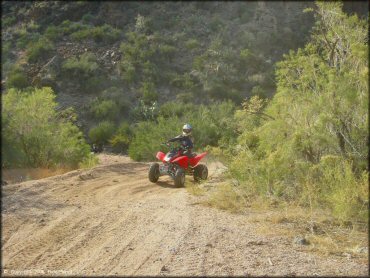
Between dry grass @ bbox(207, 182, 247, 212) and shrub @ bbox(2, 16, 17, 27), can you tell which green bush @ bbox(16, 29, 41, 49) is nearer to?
shrub @ bbox(2, 16, 17, 27)

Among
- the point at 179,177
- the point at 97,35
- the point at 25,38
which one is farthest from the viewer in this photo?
the point at 25,38

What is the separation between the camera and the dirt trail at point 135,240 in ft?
22.5

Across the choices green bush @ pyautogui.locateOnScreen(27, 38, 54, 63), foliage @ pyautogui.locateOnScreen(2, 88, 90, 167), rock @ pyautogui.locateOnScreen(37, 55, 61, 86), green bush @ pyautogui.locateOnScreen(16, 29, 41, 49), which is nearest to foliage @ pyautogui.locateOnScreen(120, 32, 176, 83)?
rock @ pyautogui.locateOnScreen(37, 55, 61, 86)

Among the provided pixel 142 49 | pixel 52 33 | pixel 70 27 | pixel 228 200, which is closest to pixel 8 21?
pixel 52 33

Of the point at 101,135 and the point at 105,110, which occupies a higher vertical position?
the point at 105,110

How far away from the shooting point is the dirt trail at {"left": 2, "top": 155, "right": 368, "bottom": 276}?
6848 mm

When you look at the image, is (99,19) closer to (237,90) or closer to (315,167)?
(237,90)

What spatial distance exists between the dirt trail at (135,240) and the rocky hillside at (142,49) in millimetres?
20692

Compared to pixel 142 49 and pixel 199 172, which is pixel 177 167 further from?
pixel 142 49

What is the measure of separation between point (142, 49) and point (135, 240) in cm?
3140

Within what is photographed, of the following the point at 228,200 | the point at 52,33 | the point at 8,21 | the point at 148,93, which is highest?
the point at 8,21

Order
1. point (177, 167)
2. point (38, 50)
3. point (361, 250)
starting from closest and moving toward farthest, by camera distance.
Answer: point (361, 250) < point (177, 167) < point (38, 50)

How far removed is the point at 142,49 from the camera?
38.4 meters

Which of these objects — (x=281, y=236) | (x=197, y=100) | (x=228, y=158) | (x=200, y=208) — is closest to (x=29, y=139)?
(x=228, y=158)
